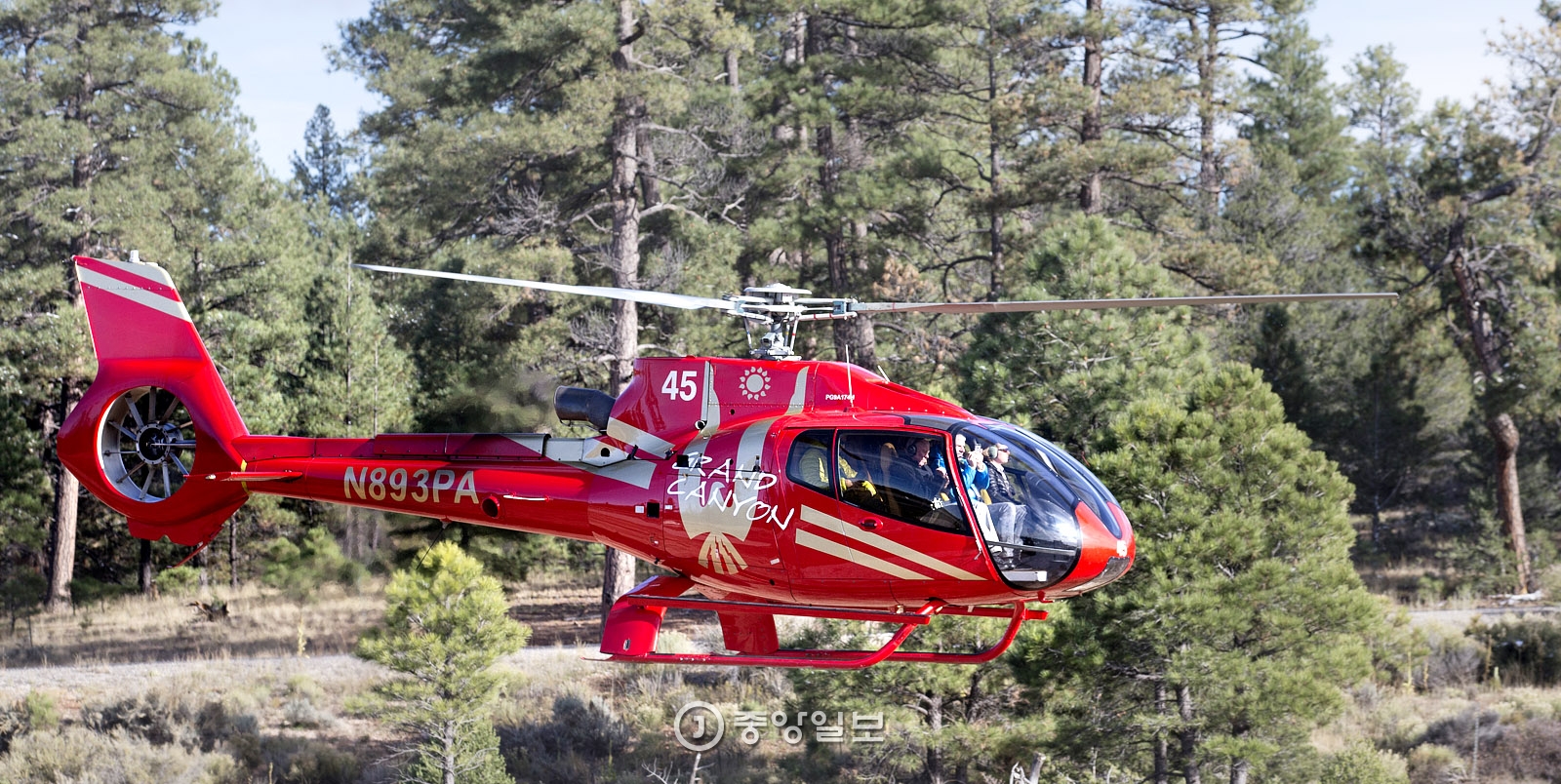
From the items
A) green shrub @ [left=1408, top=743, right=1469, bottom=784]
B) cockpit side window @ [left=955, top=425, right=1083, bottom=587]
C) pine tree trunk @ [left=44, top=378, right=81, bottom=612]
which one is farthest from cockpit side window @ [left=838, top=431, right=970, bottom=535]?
pine tree trunk @ [left=44, top=378, right=81, bottom=612]

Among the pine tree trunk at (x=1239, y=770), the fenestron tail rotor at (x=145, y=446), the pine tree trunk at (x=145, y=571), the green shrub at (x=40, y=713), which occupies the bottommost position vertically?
the pine tree trunk at (x=1239, y=770)

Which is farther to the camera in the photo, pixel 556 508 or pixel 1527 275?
pixel 1527 275

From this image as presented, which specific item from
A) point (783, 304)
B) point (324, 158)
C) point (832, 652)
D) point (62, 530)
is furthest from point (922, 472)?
point (324, 158)

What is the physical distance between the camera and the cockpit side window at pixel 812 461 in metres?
8.97

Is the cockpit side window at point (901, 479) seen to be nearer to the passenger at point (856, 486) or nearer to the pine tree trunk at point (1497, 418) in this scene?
the passenger at point (856, 486)

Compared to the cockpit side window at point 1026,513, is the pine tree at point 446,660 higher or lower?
lower

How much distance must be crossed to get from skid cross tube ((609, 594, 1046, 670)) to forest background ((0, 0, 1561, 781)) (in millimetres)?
10082

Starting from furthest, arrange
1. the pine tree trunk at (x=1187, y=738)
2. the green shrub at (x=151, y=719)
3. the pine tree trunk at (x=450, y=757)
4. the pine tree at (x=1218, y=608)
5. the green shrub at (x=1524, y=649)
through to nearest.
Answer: the green shrub at (x=1524, y=649) < the green shrub at (x=151, y=719) < the pine tree trunk at (x=450, y=757) < the pine tree trunk at (x=1187, y=738) < the pine tree at (x=1218, y=608)

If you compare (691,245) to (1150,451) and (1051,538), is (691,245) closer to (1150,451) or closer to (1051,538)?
(1150,451)

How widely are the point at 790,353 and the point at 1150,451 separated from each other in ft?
24.7

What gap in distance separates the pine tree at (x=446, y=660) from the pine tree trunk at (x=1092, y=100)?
13219 millimetres

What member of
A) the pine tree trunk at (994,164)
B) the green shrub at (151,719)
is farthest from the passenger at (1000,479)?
the pine tree trunk at (994,164)

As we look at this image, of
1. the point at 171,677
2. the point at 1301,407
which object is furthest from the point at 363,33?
the point at 1301,407

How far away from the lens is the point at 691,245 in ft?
88.7
